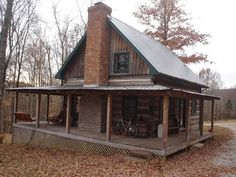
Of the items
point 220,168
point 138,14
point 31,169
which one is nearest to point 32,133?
point 31,169

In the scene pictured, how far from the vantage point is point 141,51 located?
1515cm

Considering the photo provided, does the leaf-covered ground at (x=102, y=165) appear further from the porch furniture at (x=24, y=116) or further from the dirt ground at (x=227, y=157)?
the porch furniture at (x=24, y=116)

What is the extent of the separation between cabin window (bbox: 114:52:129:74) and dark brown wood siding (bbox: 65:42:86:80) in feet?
9.01

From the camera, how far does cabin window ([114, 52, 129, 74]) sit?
52.6ft

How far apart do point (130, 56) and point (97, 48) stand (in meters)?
1.97

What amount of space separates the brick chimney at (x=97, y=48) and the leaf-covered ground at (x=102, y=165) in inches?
182

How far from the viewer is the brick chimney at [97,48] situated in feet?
52.7

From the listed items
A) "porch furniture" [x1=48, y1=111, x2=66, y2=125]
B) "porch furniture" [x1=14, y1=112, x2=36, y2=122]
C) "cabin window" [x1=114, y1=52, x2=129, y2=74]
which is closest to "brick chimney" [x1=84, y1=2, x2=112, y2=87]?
"cabin window" [x1=114, y1=52, x2=129, y2=74]

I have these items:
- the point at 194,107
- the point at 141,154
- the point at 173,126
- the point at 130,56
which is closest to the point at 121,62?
the point at 130,56

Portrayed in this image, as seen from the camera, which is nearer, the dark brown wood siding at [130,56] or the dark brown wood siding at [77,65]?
the dark brown wood siding at [130,56]

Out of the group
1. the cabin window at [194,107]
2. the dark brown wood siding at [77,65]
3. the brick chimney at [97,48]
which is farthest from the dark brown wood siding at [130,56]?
the cabin window at [194,107]

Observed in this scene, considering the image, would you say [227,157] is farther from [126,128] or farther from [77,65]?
[77,65]

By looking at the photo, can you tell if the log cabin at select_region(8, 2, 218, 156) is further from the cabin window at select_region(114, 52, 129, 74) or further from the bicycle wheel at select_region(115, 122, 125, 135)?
the bicycle wheel at select_region(115, 122, 125, 135)

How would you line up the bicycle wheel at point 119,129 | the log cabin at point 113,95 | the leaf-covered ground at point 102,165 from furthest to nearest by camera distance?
1. the bicycle wheel at point 119,129
2. the log cabin at point 113,95
3. the leaf-covered ground at point 102,165
